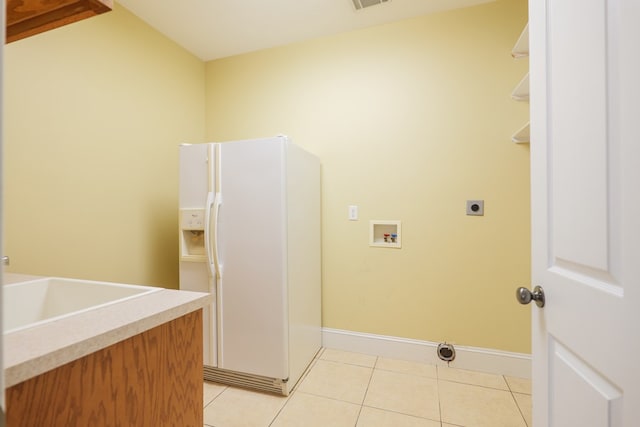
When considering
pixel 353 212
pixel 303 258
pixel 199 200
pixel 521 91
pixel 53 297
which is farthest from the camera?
pixel 353 212

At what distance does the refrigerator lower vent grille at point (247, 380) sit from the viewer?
1.81 metres

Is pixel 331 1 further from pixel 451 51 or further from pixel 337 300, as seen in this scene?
pixel 337 300

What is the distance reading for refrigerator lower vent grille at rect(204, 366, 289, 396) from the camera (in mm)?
1810

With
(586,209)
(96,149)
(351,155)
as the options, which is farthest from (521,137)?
(96,149)

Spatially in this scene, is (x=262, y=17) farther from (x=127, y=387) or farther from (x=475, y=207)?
(x=127, y=387)


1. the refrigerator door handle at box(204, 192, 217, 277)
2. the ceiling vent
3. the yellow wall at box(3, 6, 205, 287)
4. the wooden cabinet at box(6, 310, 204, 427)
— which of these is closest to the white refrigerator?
the refrigerator door handle at box(204, 192, 217, 277)

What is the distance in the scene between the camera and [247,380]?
1.88 meters

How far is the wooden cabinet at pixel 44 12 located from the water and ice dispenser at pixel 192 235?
3.87ft

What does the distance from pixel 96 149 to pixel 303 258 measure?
5.01ft

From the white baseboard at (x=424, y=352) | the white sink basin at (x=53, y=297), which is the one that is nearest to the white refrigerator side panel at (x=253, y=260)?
the white baseboard at (x=424, y=352)

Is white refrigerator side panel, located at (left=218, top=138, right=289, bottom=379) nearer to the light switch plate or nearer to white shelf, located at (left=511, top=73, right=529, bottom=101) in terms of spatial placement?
the light switch plate

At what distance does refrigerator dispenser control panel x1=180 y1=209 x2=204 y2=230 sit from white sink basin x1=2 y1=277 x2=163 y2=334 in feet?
2.78

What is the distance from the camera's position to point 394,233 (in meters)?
2.26

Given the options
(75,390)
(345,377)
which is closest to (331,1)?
(75,390)
